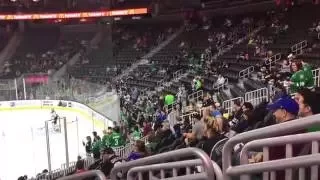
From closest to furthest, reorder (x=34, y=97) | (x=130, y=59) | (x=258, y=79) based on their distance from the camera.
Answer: (x=258, y=79) → (x=34, y=97) → (x=130, y=59)

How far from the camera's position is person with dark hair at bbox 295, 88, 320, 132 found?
9.11 feet

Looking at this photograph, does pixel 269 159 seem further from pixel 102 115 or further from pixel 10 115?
pixel 10 115

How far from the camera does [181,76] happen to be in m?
17.4

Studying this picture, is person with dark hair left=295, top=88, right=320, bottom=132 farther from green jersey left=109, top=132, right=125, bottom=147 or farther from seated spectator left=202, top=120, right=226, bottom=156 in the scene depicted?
green jersey left=109, top=132, right=125, bottom=147

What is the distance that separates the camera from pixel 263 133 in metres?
1.78

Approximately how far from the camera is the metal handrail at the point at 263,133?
1586mm

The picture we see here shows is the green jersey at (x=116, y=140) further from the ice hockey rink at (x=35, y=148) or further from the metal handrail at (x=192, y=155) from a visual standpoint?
the metal handrail at (x=192, y=155)

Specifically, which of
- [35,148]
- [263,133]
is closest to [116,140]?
[35,148]

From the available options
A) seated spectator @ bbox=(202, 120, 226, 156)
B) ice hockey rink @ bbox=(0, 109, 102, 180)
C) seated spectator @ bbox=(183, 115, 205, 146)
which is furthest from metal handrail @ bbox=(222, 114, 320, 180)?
ice hockey rink @ bbox=(0, 109, 102, 180)

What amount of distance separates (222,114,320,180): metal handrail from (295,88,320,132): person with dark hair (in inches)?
35.6

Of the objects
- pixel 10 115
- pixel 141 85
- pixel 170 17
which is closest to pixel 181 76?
pixel 141 85

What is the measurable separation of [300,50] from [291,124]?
35.9ft

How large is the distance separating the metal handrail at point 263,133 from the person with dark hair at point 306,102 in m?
0.90

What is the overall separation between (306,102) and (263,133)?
4.44 ft
